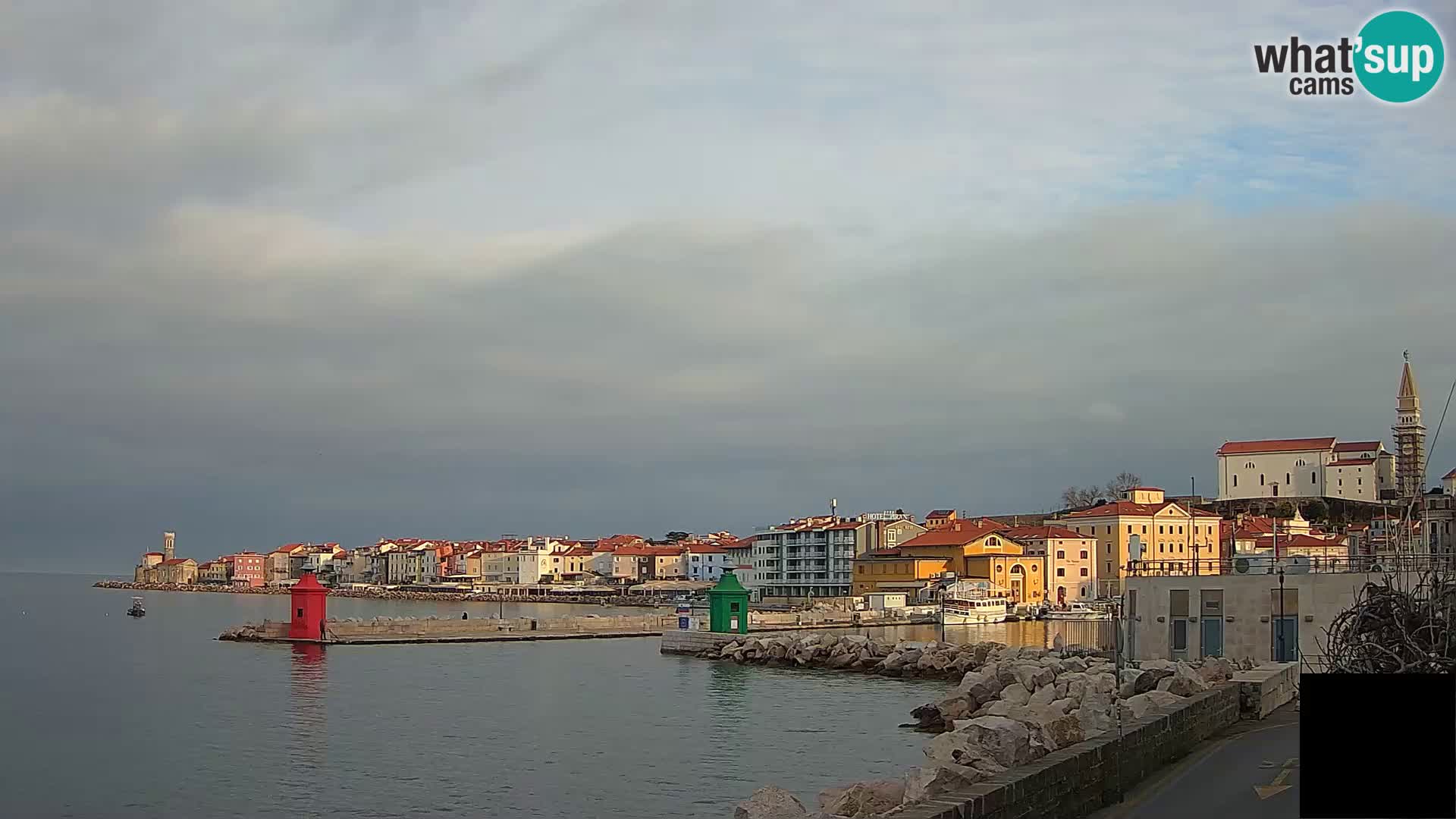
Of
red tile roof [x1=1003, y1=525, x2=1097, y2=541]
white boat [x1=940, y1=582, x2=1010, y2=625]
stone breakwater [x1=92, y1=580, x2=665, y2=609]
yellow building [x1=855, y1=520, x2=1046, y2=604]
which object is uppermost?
red tile roof [x1=1003, y1=525, x2=1097, y2=541]

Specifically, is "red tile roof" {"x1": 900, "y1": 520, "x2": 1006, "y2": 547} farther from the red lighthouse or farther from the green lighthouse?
the red lighthouse

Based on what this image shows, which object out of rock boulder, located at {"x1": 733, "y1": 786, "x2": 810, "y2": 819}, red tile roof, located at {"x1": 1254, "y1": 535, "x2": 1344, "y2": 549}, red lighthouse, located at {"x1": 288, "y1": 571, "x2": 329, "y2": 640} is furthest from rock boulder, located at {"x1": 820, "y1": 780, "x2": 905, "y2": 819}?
red tile roof, located at {"x1": 1254, "y1": 535, "x2": 1344, "y2": 549}

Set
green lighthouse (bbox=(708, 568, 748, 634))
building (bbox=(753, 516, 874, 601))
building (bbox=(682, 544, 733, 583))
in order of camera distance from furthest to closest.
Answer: building (bbox=(682, 544, 733, 583)), building (bbox=(753, 516, 874, 601)), green lighthouse (bbox=(708, 568, 748, 634))

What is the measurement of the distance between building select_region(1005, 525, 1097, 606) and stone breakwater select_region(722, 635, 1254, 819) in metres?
51.2

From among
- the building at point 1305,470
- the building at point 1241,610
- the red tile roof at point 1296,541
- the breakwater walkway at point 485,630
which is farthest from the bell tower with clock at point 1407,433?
the building at point 1241,610

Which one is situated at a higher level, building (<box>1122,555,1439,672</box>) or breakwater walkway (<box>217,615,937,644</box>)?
building (<box>1122,555,1439,672</box>)

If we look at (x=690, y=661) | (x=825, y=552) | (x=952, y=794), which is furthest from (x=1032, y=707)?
(x=825, y=552)

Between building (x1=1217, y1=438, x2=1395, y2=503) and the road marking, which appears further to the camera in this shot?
building (x1=1217, y1=438, x2=1395, y2=503)

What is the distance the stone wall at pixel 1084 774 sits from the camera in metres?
8.91

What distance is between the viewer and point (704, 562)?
450 feet

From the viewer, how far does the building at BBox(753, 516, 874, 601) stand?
10088 centimetres

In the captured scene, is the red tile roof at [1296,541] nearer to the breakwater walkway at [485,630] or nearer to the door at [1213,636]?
the breakwater walkway at [485,630]

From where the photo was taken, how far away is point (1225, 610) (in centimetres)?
2947

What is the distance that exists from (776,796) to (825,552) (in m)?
87.6
